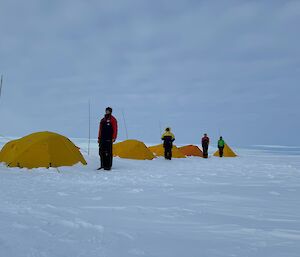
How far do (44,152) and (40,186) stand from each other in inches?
159

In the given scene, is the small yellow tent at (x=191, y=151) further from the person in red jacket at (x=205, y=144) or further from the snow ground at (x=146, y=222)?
the snow ground at (x=146, y=222)

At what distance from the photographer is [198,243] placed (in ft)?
10.1

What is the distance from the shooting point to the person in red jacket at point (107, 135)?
11.4 metres

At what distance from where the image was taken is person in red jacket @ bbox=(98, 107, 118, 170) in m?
11.4

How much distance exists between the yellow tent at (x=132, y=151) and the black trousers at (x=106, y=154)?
5403mm

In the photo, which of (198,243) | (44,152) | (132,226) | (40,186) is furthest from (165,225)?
(44,152)

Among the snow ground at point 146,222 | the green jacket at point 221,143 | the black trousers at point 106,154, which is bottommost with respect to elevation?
the snow ground at point 146,222

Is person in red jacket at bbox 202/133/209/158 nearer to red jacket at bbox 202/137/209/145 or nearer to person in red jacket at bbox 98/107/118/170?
red jacket at bbox 202/137/209/145

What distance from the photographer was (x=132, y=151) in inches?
668

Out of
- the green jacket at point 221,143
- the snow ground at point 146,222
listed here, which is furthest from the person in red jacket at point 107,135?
the green jacket at point 221,143

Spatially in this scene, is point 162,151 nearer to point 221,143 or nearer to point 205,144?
point 205,144

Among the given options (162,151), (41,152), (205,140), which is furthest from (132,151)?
(205,140)

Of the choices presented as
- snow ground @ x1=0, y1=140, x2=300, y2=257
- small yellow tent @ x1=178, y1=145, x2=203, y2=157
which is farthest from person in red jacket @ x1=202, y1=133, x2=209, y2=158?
snow ground @ x1=0, y1=140, x2=300, y2=257

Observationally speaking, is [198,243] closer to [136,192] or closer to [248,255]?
[248,255]
